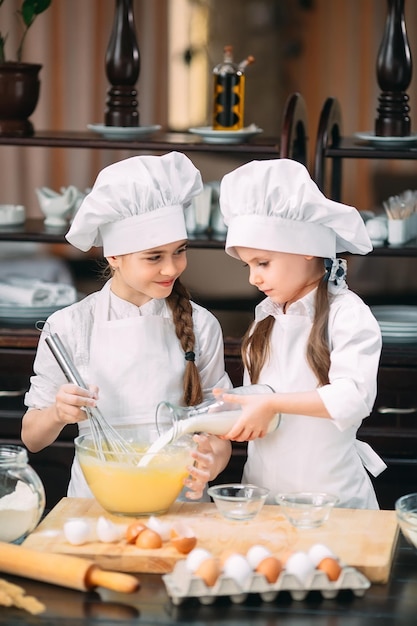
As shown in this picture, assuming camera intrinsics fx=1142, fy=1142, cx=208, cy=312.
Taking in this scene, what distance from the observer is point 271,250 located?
2127 mm

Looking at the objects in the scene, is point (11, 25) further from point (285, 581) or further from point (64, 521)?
point (285, 581)

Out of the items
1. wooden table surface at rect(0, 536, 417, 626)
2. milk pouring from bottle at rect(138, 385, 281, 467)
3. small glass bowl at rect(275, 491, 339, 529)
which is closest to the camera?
wooden table surface at rect(0, 536, 417, 626)

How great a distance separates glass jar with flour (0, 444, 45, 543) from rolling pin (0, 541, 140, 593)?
0.09 m

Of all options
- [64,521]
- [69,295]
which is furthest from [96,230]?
[69,295]

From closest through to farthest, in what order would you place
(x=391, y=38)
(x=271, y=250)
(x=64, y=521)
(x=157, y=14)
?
(x=64, y=521) < (x=271, y=250) < (x=391, y=38) < (x=157, y=14)

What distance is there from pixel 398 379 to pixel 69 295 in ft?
3.42

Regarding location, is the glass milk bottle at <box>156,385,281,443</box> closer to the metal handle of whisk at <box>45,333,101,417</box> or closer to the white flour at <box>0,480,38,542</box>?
the metal handle of whisk at <box>45,333,101,417</box>

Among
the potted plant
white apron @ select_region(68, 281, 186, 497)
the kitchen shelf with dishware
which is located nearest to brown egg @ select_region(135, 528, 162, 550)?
white apron @ select_region(68, 281, 186, 497)

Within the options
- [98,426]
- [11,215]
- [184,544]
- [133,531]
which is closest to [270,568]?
[184,544]

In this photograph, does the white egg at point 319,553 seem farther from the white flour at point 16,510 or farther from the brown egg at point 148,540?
the white flour at point 16,510

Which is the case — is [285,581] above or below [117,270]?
below

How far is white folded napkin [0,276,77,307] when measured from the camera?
11.5ft

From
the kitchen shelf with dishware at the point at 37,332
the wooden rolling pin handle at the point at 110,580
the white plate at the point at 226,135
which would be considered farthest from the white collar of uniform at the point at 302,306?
the white plate at the point at 226,135

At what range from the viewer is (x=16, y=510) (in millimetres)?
1860
